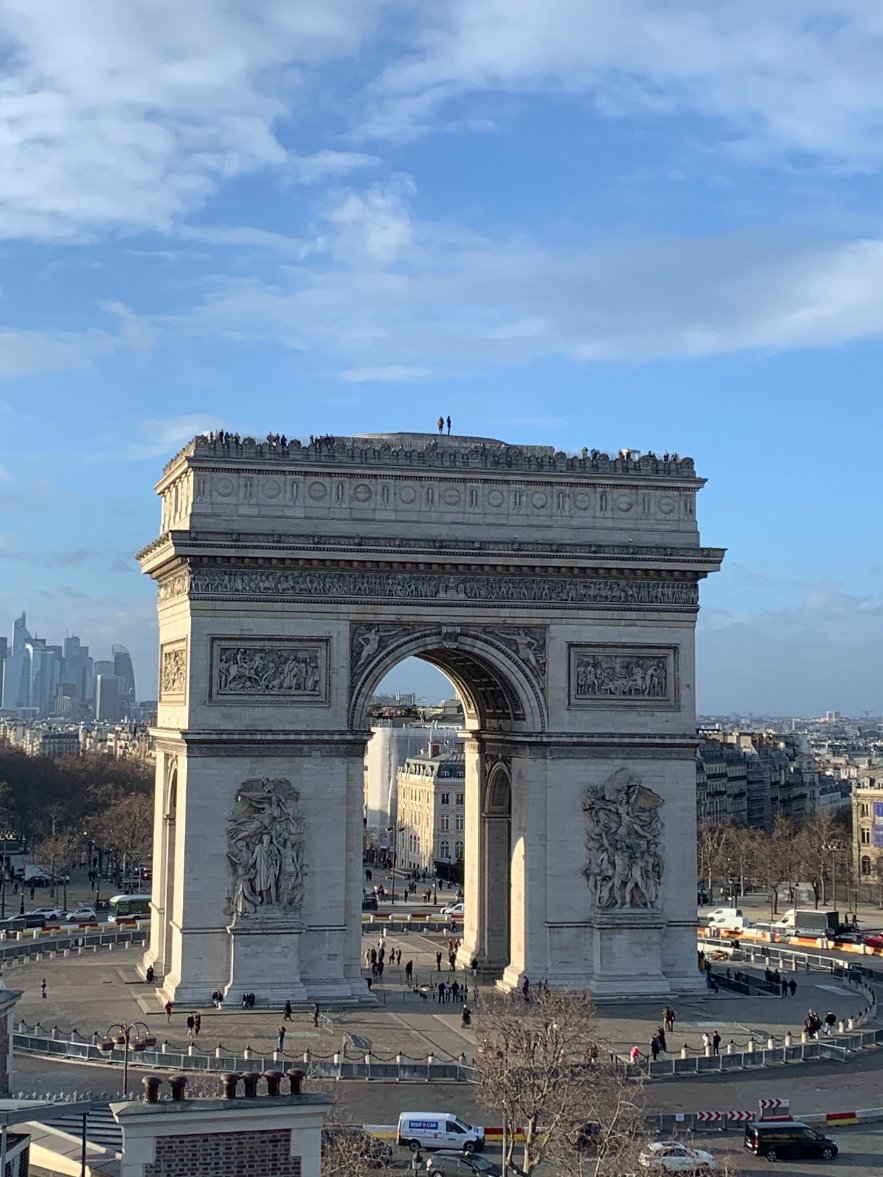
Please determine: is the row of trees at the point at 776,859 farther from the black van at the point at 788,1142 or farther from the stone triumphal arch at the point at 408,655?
the black van at the point at 788,1142

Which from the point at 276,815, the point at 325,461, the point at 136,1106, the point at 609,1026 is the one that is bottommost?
the point at 609,1026

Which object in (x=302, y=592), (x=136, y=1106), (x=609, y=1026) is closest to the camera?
(x=136, y=1106)

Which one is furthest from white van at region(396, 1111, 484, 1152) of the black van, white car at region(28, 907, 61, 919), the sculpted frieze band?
white car at region(28, 907, 61, 919)

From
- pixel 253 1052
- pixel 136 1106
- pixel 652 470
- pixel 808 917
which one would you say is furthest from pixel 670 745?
pixel 136 1106

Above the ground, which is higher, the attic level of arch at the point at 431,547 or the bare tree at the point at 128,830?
the attic level of arch at the point at 431,547

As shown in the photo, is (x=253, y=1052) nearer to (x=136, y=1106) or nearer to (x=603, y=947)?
(x=603, y=947)

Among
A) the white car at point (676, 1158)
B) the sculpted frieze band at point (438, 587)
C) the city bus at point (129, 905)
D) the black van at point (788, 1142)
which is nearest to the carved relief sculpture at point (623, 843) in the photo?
the sculpted frieze band at point (438, 587)

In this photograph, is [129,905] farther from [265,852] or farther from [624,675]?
[624,675]
